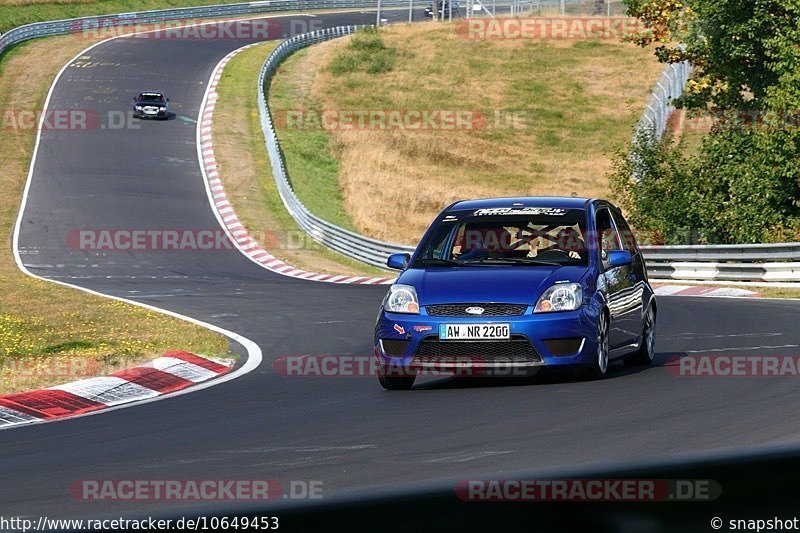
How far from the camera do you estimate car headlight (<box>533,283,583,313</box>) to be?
10.4 m

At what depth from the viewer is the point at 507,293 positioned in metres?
10.4

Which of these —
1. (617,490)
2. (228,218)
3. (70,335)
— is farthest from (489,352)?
(228,218)

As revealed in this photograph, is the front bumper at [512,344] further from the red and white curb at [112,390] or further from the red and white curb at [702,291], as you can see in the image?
the red and white curb at [702,291]

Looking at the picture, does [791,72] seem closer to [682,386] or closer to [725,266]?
[725,266]

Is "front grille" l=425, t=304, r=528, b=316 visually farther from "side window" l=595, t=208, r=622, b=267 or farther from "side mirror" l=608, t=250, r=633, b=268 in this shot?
"side window" l=595, t=208, r=622, b=267

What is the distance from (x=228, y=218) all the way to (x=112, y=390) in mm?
27235

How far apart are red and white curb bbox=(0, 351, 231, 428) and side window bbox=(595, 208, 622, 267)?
3.94 m

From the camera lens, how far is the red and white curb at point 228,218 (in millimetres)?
29516

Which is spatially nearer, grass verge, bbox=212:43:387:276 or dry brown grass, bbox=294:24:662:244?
grass verge, bbox=212:43:387:276

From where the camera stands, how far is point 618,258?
11445 millimetres

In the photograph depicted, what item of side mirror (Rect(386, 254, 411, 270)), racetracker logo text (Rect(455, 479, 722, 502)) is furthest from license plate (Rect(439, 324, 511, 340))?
racetracker logo text (Rect(455, 479, 722, 502))

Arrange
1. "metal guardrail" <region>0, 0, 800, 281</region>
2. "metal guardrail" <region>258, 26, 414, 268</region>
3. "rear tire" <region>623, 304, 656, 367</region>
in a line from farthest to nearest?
"metal guardrail" <region>258, 26, 414, 268</region>
"metal guardrail" <region>0, 0, 800, 281</region>
"rear tire" <region>623, 304, 656, 367</region>

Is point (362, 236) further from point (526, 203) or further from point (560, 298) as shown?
point (560, 298)

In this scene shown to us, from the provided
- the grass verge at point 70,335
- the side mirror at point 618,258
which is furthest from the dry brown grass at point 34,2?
the side mirror at point 618,258
